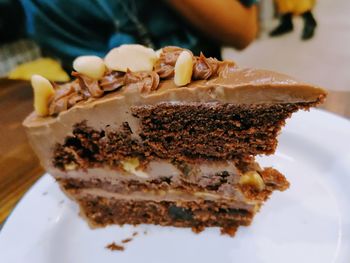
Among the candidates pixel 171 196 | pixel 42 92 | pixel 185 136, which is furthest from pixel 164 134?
pixel 42 92

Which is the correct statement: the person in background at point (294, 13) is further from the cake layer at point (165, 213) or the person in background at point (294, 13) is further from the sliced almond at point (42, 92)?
the sliced almond at point (42, 92)

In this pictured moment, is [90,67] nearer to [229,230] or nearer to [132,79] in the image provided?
[132,79]

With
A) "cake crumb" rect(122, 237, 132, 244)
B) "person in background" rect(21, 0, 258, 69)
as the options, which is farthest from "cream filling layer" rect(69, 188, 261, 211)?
"person in background" rect(21, 0, 258, 69)

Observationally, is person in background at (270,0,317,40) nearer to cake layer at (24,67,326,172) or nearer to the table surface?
the table surface

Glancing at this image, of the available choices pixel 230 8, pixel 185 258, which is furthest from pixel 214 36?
pixel 185 258

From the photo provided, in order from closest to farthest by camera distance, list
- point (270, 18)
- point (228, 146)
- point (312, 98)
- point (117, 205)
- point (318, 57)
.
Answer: point (312, 98)
point (228, 146)
point (117, 205)
point (318, 57)
point (270, 18)

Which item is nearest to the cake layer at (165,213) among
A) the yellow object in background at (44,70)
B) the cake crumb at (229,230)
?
the cake crumb at (229,230)

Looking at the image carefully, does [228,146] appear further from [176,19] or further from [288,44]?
[288,44]
